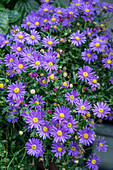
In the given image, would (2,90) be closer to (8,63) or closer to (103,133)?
(8,63)

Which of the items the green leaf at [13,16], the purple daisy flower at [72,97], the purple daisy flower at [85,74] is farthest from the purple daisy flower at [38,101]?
the green leaf at [13,16]

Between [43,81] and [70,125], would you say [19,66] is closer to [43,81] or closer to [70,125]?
[43,81]

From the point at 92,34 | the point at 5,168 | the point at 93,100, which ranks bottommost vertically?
the point at 5,168

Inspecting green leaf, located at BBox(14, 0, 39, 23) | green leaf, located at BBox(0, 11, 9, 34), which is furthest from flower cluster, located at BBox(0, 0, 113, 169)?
green leaf, located at BBox(14, 0, 39, 23)

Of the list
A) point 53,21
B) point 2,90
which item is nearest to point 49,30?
point 53,21

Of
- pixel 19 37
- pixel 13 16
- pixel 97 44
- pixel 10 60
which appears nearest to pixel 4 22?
pixel 13 16
